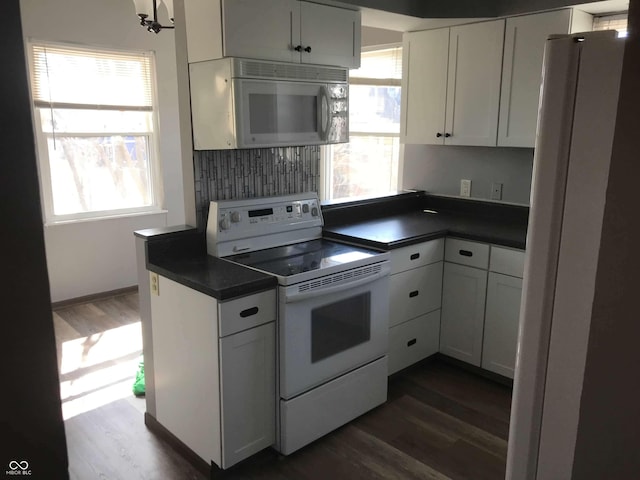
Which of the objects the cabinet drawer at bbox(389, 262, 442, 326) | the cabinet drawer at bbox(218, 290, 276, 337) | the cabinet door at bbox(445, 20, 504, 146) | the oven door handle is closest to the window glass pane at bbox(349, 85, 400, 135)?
the cabinet door at bbox(445, 20, 504, 146)

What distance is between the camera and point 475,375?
315 cm

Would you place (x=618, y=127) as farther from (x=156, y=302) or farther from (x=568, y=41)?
(x=156, y=302)

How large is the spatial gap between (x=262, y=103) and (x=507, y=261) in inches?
60.3

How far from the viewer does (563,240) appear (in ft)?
2.58

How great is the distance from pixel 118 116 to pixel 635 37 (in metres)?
4.58

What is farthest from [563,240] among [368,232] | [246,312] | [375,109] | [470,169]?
[375,109]

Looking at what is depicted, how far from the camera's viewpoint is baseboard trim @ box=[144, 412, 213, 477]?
2293 millimetres

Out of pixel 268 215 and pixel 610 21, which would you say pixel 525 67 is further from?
pixel 268 215

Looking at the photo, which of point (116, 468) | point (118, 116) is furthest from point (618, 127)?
point (118, 116)

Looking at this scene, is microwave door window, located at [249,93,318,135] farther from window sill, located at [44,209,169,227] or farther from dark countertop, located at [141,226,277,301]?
window sill, located at [44,209,169,227]

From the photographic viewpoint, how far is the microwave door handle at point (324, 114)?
2629 millimetres

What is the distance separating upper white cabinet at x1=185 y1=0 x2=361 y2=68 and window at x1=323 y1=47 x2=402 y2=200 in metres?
1.90

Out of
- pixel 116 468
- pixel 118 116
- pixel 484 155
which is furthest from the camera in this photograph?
pixel 118 116

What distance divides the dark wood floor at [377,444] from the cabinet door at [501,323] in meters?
0.16
